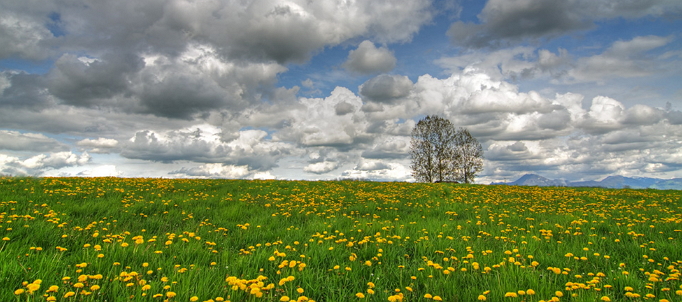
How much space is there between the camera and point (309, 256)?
531 cm

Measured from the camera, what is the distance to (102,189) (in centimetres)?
1276

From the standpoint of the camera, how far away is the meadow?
12.5 feet

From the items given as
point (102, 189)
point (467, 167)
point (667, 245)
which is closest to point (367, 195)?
point (667, 245)

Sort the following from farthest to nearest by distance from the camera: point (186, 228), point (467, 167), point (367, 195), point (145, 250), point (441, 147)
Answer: point (467, 167)
point (441, 147)
point (367, 195)
point (186, 228)
point (145, 250)

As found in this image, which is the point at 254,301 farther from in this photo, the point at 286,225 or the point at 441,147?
the point at 441,147

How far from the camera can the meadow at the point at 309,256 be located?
3.82 metres

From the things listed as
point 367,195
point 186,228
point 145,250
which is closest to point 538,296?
point 145,250

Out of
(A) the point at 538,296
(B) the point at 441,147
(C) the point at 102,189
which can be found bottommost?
(A) the point at 538,296

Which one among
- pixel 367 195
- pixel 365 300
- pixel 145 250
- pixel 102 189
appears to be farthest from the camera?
pixel 367 195

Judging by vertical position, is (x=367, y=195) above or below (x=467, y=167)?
below

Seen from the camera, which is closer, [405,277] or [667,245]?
[405,277]

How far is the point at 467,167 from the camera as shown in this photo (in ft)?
149

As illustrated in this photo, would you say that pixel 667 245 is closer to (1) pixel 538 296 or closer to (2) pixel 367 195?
(1) pixel 538 296

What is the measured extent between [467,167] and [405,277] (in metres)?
44.0
